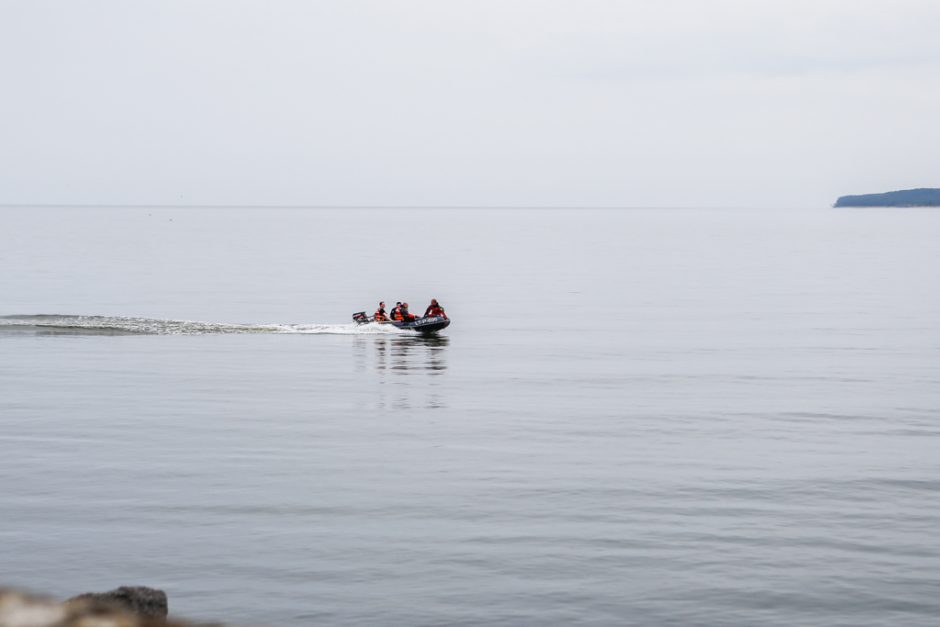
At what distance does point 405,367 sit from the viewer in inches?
2148

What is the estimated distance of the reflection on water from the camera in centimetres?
4444

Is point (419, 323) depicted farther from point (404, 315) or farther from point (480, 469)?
point (480, 469)

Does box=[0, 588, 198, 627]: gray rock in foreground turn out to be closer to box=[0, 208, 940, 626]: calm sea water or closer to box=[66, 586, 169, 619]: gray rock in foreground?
box=[66, 586, 169, 619]: gray rock in foreground

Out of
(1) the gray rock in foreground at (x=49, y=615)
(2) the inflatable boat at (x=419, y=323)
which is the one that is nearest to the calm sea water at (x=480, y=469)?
(2) the inflatable boat at (x=419, y=323)

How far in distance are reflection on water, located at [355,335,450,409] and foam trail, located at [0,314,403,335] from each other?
286cm

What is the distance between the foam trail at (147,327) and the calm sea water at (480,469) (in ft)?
1.05

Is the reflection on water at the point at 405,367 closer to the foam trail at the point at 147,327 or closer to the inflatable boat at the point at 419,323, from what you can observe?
the inflatable boat at the point at 419,323

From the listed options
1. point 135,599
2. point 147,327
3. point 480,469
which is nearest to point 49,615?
point 135,599

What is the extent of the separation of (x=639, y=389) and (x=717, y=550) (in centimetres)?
2267

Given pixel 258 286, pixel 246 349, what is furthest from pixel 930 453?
pixel 258 286

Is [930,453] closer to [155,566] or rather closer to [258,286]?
[155,566]

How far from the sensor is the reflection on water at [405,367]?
Answer: 1750 inches

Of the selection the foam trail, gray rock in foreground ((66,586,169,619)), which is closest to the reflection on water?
the foam trail

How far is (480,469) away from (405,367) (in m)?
23.4
